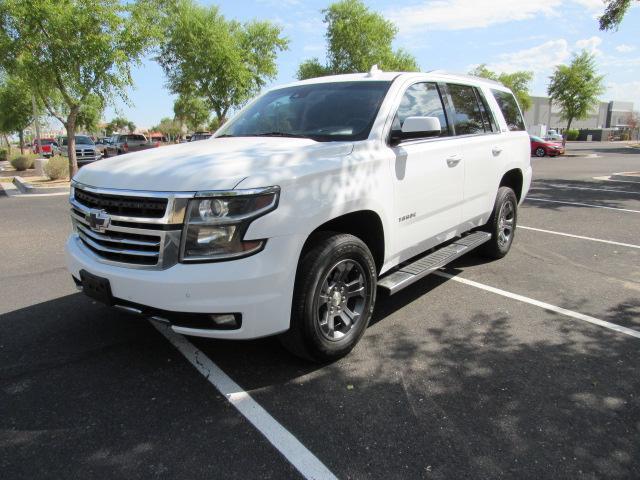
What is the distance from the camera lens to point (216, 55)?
30.3 metres

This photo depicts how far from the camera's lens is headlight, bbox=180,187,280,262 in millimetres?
2693

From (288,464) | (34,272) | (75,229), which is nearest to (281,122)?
(75,229)

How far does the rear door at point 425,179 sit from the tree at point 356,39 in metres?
39.2

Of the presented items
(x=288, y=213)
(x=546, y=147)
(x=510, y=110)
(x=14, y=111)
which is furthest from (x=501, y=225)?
(x=14, y=111)

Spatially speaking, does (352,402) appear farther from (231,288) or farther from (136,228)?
(136,228)

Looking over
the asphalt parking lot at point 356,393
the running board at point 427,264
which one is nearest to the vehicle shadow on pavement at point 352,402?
the asphalt parking lot at point 356,393

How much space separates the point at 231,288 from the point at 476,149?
3224 millimetres

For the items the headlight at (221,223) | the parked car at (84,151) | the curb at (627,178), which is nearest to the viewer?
the headlight at (221,223)

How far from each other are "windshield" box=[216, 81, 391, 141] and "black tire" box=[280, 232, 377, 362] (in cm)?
92

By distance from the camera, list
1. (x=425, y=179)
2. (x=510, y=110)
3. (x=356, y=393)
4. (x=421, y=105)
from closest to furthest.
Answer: (x=356, y=393) → (x=425, y=179) → (x=421, y=105) → (x=510, y=110)

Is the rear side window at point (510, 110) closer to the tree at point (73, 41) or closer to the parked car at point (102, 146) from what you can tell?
the tree at point (73, 41)

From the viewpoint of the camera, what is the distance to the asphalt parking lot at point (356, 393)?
7.97 feet

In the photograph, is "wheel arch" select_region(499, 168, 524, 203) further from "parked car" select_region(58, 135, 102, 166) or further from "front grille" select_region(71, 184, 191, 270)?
"parked car" select_region(58, 135, 102, 166)

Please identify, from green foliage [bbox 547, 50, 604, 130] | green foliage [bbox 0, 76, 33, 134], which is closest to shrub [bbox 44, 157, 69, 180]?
green foliage [bbox 0, 76, 33, 134]
